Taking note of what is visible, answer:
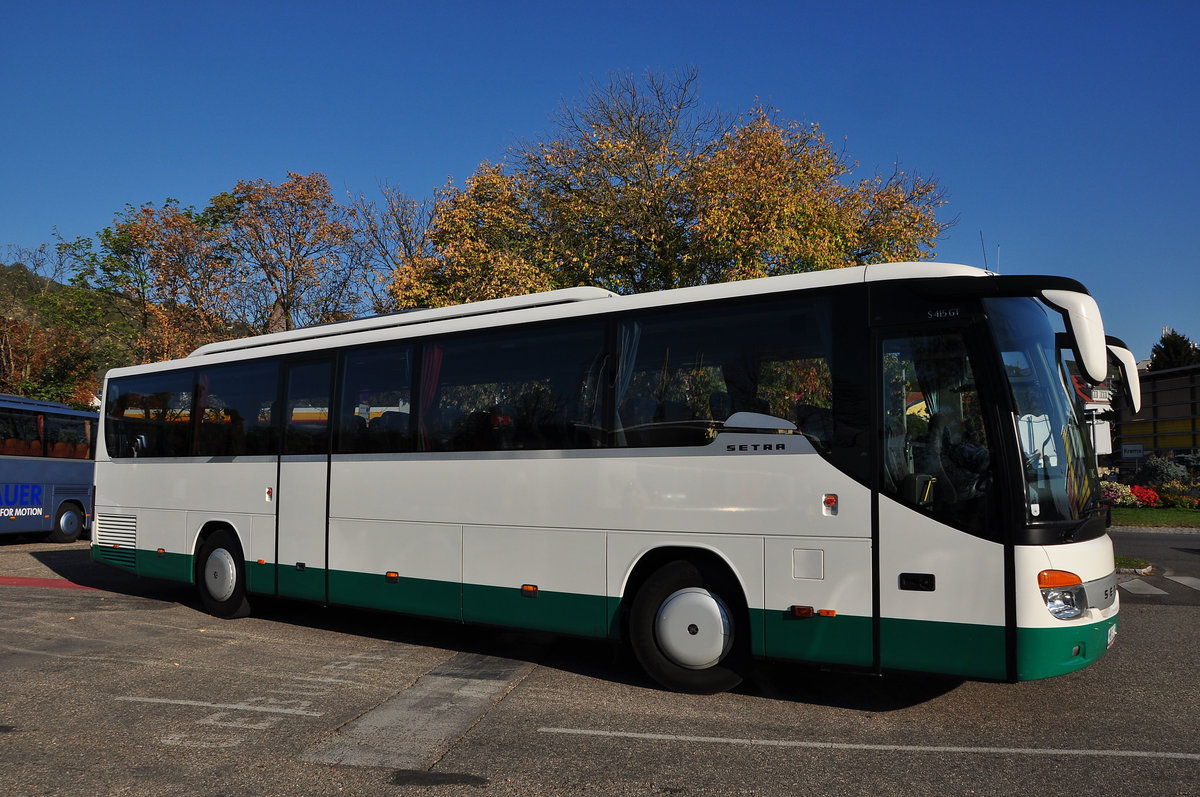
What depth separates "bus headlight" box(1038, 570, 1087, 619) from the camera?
5.52 metres

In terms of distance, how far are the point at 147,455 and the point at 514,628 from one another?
6432 millimetres

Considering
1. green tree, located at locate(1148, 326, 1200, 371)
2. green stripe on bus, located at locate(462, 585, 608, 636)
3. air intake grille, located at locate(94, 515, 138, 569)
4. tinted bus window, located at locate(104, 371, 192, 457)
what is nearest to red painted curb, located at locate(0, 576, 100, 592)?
air intake grille, located at locate(94, 515, 138, 569)

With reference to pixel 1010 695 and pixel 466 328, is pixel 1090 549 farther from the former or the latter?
pixel 466 328

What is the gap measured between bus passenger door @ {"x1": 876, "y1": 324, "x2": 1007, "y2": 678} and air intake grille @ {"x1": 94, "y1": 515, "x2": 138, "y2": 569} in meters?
9.86

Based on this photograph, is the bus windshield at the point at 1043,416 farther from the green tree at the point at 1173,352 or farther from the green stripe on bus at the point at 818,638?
the green tree at the point at 1173,352

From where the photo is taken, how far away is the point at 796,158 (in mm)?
23859

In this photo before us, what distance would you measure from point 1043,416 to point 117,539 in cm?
1129

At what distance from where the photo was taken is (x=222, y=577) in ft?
34.3

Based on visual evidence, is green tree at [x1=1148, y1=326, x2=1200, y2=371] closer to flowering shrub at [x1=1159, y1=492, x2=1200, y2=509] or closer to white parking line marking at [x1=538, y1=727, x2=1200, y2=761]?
flowering shrub at [x1=1159, y1=492, x2=1200, y2=509]

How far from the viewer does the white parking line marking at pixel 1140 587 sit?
12.0 m

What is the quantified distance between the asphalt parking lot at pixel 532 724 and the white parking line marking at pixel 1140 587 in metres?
3.15

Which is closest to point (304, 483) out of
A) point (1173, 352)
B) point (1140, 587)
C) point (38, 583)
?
point (38, 583)

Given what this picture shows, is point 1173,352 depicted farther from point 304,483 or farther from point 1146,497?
point 304,483

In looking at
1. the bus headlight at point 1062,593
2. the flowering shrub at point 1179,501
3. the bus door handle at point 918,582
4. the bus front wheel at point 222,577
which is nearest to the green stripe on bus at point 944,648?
the bus door handle at point 918,582
